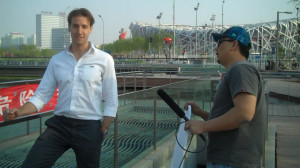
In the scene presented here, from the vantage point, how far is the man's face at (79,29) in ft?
8.71

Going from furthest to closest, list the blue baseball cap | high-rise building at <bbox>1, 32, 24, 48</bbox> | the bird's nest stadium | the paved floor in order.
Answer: high-rise building at <bbox>1, 32, 24, 48</bbox>, the bird's nest stadium, the paved floor, the blue baseball cap

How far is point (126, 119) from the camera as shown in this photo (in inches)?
171

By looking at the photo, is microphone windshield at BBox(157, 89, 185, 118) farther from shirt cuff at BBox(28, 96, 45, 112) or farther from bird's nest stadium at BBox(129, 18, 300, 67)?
bird's nest stadium at BBox(129, 18, 300, 67)

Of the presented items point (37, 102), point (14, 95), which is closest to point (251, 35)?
point (14, 95)

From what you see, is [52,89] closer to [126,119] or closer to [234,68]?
[234,68]

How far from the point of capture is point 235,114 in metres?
2.03

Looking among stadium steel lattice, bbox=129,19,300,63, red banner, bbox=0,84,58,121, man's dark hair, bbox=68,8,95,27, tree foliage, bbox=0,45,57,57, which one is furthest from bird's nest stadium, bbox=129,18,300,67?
man's dark hair, bbox=68,8,95,27

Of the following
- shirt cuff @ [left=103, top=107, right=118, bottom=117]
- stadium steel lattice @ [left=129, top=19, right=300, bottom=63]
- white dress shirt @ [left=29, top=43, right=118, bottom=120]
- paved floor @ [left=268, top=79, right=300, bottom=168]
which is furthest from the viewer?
stadium steel lattice @ [left=129, top=19, right=300, bottom=63]

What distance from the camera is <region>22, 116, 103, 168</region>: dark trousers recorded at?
7.97 ft

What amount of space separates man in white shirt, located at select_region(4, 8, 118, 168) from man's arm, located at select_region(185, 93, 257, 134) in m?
0.82

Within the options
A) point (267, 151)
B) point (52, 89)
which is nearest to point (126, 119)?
point (52, 89)

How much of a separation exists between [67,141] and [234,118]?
1213mm

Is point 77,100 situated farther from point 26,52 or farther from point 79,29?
point 26,52

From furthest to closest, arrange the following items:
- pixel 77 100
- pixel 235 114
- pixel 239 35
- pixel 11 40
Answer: pixel 11 40 < pixel 77 100 < pixel 239 35 < pixel 235 114
